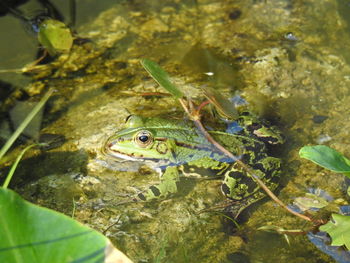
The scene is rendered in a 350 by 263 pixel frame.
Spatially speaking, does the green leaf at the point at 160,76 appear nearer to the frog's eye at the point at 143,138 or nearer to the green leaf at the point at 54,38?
the frog's eye at the point at 143,138

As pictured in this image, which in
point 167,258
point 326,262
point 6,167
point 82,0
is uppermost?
point 82,0

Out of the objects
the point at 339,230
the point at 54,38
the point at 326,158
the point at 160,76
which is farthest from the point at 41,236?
the point at 54,38

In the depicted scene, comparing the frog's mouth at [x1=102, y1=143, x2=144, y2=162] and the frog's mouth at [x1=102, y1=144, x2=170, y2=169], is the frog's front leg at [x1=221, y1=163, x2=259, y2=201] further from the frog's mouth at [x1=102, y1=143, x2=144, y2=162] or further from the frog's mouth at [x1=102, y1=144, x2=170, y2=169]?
the frog's mouth at [x1=102, y1=143, x2=144, y2=162]

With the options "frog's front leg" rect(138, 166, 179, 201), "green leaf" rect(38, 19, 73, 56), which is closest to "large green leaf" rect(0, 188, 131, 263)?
"frog's front leg" rect(138, 166, 179, 201)

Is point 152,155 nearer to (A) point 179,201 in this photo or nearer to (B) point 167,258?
(A) point 179,201

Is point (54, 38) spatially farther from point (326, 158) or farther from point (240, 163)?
point (326, 158)

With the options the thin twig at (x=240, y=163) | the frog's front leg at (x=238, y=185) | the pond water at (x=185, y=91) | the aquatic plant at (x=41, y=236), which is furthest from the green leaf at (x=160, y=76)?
the aquatic plant at (x=41, y=236)

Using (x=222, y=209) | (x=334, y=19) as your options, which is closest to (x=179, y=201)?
(x=222, y=209)
